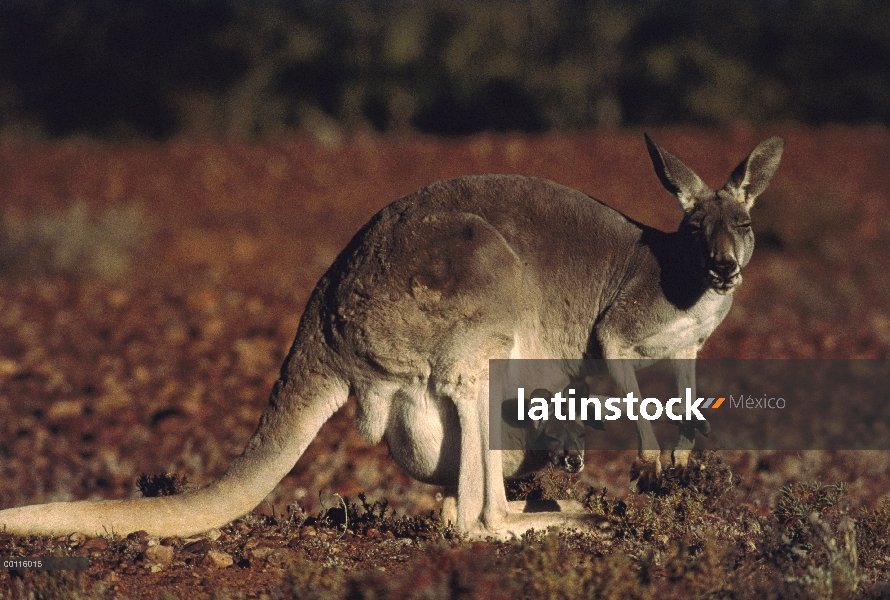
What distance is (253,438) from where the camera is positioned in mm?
4496

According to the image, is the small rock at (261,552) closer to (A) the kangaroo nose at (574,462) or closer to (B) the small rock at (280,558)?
(B) the small rock at (280,558)

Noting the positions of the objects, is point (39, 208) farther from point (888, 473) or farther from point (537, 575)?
point (537, 575)

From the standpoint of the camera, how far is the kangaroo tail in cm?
423

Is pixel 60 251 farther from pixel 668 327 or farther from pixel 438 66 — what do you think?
pixel 438 66

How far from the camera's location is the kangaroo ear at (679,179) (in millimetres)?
4453

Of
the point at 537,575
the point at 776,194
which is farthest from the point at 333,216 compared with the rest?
the point at 537,575

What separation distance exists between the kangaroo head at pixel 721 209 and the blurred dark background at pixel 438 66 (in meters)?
23.3

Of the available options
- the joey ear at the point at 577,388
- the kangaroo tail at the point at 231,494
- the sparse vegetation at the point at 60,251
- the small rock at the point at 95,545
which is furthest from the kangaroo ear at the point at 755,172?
the sparse vegetation at the point at 60,251

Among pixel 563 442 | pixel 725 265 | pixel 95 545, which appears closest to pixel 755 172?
pixel 725 265

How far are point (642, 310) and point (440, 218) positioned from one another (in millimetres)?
920

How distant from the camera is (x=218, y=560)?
13.8 feet

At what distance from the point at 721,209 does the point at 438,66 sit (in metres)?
25.9

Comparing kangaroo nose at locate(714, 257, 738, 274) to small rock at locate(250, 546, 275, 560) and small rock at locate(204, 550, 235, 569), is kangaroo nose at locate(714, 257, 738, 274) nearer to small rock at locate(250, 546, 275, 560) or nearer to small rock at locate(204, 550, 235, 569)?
small rock at locate(250, 546, 275, 560)

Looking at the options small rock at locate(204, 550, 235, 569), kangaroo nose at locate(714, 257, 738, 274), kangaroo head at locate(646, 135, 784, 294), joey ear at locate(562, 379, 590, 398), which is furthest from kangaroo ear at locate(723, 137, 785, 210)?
small rock at locate(204, 550, 235, 569)
